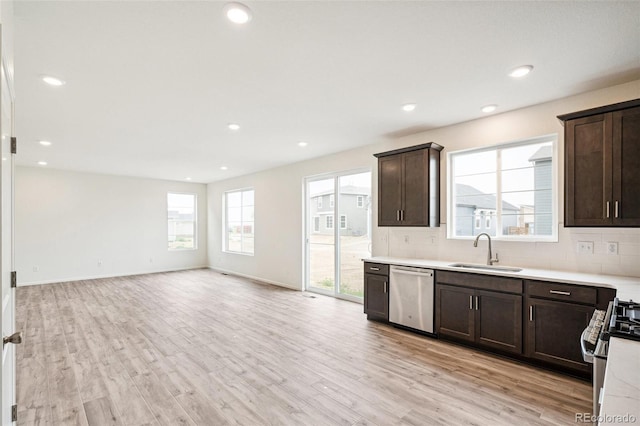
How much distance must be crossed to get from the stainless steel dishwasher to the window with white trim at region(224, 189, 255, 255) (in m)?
4.72

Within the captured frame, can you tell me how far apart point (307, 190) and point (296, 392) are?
448cm

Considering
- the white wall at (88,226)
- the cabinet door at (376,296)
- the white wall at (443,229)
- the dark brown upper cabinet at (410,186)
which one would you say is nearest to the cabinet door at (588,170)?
the white wall at (443,229)

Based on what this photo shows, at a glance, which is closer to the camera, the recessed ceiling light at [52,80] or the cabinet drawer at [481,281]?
the recessed ceiling light at [52,80]

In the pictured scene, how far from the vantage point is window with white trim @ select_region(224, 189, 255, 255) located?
8258 mm

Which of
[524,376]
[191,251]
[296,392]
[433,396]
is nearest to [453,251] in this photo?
[524,376]

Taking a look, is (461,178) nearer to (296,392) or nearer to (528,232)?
(528,232)

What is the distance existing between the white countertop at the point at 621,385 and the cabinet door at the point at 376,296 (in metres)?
3.01

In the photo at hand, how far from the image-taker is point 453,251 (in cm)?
419

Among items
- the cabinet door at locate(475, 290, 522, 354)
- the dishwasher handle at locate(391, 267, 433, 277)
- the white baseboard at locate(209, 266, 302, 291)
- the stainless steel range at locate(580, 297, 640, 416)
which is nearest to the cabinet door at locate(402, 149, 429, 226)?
the dishwasher handle at locate(391, 267, 433, 277)

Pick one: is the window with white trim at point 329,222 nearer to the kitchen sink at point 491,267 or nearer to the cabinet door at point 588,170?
the kitchen sink at point 491,267

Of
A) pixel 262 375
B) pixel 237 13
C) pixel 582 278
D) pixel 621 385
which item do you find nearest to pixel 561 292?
pixel 582 278

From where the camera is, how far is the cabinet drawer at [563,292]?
2.72 metres

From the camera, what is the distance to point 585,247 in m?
3.18

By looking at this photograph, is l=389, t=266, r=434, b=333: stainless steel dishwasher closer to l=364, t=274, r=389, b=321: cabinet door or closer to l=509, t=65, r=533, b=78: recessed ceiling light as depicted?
l=364, t=274, r=389, b=321: cabinet door
